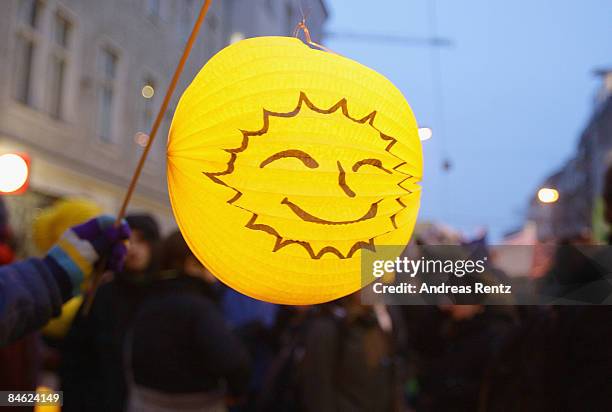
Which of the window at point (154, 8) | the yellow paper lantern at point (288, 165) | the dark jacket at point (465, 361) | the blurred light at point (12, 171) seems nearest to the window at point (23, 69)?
the window at point (154, 8)

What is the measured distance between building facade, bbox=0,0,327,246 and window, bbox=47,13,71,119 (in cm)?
1

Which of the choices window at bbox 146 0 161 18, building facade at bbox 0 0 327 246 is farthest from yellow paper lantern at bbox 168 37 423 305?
window at bbox 146 0 161 18

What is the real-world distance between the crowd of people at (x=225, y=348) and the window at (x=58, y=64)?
511cm

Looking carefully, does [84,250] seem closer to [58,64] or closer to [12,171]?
[12,171]

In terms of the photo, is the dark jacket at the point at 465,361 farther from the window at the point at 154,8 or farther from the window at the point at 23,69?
the window at the point at 23,69

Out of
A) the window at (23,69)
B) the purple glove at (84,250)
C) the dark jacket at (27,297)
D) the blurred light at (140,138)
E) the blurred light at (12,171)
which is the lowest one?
the dark jacket at (27,297)

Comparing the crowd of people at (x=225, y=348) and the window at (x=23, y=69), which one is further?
the window at (x=23, y=69)

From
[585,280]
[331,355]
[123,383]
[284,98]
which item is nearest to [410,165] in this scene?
[284,98]

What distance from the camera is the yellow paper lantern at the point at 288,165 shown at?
1.03m

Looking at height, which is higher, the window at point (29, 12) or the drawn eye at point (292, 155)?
the window at point (29, 12)

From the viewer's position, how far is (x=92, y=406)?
235cm

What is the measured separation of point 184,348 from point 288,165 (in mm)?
1344

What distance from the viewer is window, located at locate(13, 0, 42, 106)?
659cm

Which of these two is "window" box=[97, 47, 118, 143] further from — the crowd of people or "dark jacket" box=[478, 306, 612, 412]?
"dark jacket" box=[478, 306, 612, 412]
